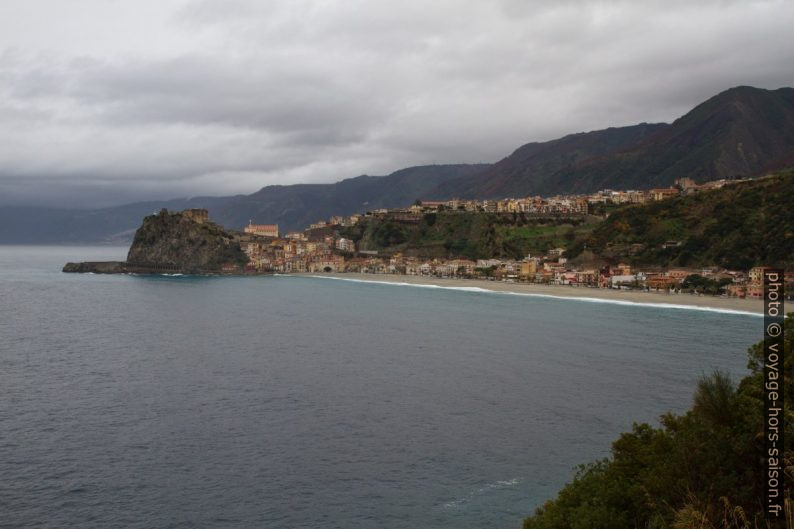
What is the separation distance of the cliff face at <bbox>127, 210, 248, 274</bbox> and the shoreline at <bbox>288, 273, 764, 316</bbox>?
172 feet

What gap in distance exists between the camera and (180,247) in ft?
606

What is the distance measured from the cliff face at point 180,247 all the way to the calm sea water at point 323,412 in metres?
110

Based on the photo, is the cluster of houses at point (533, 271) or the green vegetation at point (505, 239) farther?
the green vegetation at point (505, 239)

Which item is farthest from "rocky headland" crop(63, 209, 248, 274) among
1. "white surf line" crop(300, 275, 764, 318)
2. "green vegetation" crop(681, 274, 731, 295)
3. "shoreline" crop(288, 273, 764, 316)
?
"green vegetation" crop(681, 274, 731, 295)

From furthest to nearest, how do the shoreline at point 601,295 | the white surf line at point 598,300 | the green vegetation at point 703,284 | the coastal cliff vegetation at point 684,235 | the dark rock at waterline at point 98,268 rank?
the dark rock at waterline at point 98,268 → the coastal cliff vegetation at point 684,235 → the green vegetation at point 703,284 → the shoreline at point 601,295 → the white surf line at point 598,300

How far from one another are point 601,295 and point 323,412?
265ft

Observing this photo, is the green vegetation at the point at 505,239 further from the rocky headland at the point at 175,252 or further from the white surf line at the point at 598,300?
the rocky headland at the point at 175,252

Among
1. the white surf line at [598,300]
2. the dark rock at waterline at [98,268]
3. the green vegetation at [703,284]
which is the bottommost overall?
the white surf line at [598,300]

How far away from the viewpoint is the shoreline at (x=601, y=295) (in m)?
88.6

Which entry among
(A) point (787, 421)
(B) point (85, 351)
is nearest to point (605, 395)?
(A) point (787, 421)

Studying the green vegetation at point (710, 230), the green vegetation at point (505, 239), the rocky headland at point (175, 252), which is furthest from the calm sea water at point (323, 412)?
the rocky headland at point (175, 252)

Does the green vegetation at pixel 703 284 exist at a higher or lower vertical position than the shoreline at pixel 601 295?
higher

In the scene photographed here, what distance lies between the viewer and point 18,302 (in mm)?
96625

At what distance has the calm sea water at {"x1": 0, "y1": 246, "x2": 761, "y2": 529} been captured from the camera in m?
23.9
